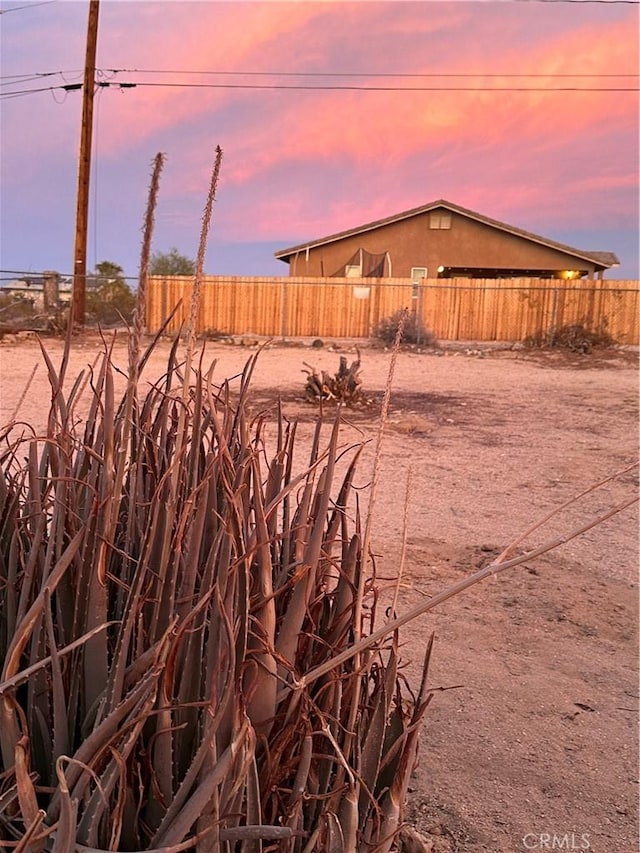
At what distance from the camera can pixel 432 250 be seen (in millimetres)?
35344

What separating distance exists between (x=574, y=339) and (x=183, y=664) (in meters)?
22.8

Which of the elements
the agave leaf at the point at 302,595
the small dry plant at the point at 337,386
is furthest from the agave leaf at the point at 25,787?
the small dry plant at the point at 337,386

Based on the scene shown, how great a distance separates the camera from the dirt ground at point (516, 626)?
7.43 feet

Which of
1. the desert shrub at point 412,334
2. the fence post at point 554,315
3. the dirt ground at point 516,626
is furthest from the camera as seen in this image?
the fence post at point 554,315

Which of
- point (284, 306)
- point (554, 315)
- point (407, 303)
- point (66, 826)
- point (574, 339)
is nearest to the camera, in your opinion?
point (66, 826)

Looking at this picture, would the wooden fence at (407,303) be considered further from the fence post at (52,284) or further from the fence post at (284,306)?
the fence post at (52,284)

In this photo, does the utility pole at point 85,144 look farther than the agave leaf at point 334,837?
Yes

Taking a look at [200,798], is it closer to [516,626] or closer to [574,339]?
[516,626]

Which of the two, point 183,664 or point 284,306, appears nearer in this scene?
point 183,664

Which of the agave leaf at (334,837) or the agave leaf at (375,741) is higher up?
the agave leaf at (375,741)

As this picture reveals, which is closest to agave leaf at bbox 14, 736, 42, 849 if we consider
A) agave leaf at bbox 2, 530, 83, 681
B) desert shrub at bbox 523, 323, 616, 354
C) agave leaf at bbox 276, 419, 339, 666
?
agave leaf at bbox 2, 530, 83, 681

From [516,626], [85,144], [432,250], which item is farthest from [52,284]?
[516,626]

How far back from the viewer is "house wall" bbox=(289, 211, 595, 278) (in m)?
35.2

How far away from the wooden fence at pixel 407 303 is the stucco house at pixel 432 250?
7227mm
